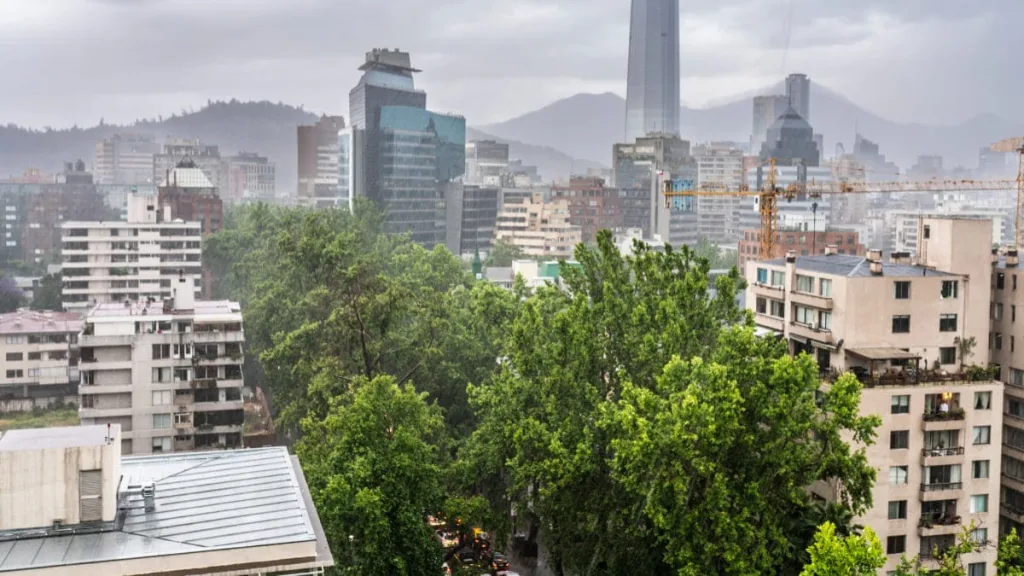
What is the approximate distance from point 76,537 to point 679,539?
1611cm

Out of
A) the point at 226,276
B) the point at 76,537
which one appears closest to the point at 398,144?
the point at 226,276

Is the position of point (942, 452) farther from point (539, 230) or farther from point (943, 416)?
point (539, 230)

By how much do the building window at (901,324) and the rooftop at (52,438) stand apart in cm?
2616

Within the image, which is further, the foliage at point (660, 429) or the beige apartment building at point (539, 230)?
the beige apartment building at point (539, 230)

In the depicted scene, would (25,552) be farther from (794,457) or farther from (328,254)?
(328,254)

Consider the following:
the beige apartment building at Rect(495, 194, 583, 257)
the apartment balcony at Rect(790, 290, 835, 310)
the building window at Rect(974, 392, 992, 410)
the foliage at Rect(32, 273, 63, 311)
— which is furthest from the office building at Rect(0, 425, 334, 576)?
the beige apartment building at Rect(495, 194, 583, 257)

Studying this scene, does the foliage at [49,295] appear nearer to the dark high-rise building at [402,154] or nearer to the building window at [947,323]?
the dark high-rise building at [402,154]

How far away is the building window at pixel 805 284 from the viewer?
40.9m

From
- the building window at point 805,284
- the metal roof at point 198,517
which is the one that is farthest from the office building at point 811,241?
the metal roof at point 198,517

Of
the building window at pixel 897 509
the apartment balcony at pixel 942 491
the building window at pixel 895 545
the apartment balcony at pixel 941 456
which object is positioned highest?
the apartment balcony at pixel 941 456

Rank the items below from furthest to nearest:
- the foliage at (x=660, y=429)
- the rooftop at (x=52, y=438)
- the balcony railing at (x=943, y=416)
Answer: the balcony railing at (x=943, y=416), the foliage at (x=660, y=429), the rooftop at (x=52, y=438)

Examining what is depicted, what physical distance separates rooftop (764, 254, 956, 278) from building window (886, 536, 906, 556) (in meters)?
8.85

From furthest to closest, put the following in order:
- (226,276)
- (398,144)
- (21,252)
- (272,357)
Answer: (21,252) → (398,144) → (226,276) → (272,357)

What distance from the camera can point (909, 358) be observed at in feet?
124
